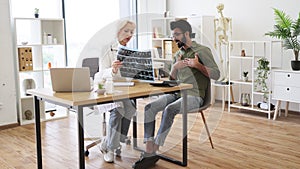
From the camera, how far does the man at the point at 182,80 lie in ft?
9.66

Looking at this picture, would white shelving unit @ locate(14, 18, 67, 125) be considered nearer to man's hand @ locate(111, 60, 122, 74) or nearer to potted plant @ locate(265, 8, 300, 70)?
Answer: man's hand @ locate(111, 60, 122, 74)

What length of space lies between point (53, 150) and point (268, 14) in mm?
3372

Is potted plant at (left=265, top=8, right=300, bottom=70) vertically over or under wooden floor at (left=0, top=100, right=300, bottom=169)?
over

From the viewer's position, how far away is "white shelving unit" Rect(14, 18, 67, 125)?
14.4ft

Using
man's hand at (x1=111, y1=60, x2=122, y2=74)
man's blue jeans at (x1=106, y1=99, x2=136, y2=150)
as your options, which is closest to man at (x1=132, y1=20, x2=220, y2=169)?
man's blue jeans at (x1=106, y1=99, x2=136, y2=150)

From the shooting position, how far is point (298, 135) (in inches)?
146

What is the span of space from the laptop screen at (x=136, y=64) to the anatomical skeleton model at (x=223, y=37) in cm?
260

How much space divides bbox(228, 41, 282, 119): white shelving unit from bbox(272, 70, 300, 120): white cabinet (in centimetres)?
14

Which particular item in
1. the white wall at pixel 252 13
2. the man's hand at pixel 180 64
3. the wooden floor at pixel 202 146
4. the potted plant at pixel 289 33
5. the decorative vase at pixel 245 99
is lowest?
the wooden floor at pixel 202 146

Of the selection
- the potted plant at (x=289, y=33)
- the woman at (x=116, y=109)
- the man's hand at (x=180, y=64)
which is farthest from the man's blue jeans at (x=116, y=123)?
the potted plant at (x=289, y=33)

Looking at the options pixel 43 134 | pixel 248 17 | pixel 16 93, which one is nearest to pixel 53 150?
pixel 43 134

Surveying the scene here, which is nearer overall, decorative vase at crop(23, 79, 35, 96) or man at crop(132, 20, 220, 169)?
man at crop(132, 20, 220, 169)

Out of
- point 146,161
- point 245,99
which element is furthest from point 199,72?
point 245,99

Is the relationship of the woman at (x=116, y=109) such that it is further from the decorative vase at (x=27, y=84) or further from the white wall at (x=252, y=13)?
the white wall at (x=252, y=13)
